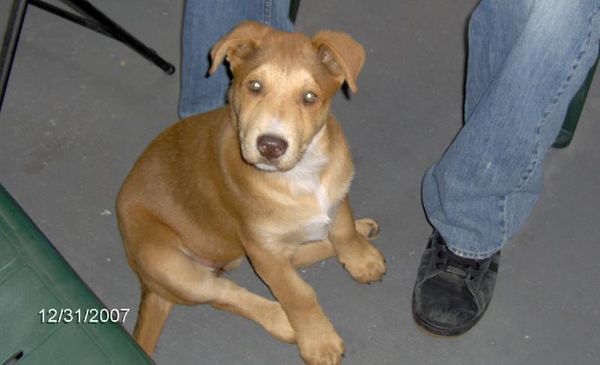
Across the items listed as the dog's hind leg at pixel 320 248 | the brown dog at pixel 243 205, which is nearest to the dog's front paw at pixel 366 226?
the dog's hind leg at pixel 320 248

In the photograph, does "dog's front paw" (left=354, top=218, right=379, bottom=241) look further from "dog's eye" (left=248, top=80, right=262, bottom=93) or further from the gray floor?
"dog's eye" (left=248, top=80, right=262, bottom=93)

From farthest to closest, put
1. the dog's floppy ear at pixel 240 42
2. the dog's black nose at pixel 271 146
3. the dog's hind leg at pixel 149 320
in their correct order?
the dog's hind leg at pixel 149 320 → the dog's floppy ear at pixel 240 42 → the dog's black nose at pixel 271 146

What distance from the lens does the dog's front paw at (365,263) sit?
2664 millimetres

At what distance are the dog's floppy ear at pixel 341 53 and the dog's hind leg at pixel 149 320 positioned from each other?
40.7 inches

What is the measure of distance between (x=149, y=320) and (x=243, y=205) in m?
0.55

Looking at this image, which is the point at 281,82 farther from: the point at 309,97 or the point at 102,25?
the point at 102,25

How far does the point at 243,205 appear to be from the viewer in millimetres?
2225

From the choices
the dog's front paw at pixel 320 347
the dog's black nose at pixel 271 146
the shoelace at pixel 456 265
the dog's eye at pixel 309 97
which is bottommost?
the dog's front paw at pixel 320 347

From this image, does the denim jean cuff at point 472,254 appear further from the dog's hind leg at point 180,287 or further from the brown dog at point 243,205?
the dog's hind leg at point 180,287

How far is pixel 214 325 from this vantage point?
2.65 m

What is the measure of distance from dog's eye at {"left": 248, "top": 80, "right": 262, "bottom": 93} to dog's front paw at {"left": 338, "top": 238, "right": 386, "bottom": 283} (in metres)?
0.96

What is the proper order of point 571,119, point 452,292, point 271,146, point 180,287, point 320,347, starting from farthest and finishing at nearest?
point 571,119
point 452,292
point 320,347
point 180,287
point 271,146

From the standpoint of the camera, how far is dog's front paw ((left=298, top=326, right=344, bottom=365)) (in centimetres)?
250

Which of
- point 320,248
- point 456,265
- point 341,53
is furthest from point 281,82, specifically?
point 456,265
